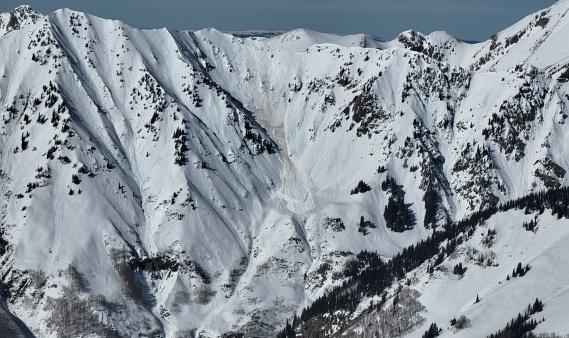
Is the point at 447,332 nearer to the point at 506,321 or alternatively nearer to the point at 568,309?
the point at 506,321

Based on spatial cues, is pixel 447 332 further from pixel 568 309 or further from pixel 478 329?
pixel 568 309

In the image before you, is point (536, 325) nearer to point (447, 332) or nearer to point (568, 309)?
point (568, 309)

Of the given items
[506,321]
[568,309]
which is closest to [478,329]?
[506,321]

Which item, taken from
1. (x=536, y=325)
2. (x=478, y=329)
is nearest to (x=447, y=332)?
(x=478, y=329)

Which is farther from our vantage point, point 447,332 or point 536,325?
point 447,332

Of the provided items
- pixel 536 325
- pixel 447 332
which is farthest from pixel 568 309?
pixel 447 332
